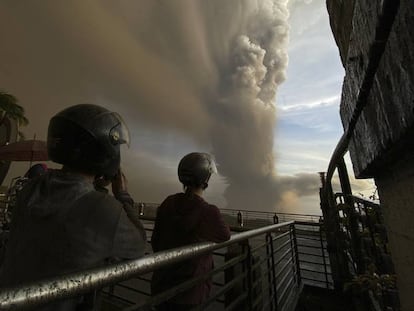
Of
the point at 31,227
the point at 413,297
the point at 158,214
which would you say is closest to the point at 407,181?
the point at 413,297

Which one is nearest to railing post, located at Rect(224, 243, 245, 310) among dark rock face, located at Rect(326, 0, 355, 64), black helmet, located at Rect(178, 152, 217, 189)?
black helmet, located at Rect(178, 152, 217, 189)

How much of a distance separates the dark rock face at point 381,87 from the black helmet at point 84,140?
1240 mm

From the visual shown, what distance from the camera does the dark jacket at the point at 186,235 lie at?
6.19 ft

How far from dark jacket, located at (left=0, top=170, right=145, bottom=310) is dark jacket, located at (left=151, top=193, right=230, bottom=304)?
2.95ft

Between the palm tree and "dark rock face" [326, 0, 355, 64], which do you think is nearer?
"dark rock face" [326, 0, 355, 64]

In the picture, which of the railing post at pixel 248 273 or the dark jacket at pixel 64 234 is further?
the railing post at pixel 248 273

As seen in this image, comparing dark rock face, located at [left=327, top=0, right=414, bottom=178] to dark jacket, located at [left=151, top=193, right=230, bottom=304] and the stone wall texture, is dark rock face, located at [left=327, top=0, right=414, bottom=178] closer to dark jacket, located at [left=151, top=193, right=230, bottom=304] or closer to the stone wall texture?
the stone wall texture

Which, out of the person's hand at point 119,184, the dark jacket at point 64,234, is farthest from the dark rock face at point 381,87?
the person's hand at point 119,184

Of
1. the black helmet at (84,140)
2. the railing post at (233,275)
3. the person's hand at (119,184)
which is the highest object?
the black helmet at (84,140)

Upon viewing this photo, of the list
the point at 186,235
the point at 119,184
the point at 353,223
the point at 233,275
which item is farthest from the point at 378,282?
the point at 119,184

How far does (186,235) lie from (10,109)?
754 inches

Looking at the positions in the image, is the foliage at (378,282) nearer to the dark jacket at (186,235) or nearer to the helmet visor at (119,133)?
the dark jacket at (186,235)

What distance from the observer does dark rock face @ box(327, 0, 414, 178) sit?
0.58m

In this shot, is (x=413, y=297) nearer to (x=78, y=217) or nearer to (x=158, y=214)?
(x=78, y=217)
